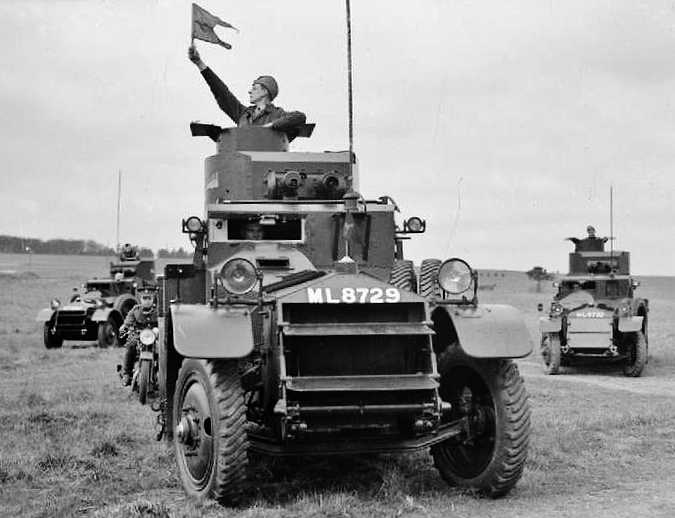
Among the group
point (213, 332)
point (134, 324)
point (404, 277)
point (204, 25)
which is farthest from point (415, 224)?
point (134, 324)

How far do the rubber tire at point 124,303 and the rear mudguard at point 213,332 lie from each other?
731 inches

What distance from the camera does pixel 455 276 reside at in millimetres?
7270

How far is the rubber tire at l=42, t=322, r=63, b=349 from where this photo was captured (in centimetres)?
2444

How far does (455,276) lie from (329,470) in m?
1.97

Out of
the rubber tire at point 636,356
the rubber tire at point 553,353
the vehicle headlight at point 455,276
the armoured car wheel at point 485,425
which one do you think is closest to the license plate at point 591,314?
the rubber tire at point 553,353

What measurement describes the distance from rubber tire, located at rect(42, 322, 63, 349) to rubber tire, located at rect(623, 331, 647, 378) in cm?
1361

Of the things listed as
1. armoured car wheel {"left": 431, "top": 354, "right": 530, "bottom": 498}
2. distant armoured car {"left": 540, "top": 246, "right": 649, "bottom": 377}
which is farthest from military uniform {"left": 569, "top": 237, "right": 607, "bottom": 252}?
armoured car wheel {"left": 431, "top": 354, "right": 530, "bottom": 498}

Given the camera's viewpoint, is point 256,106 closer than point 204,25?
Yes

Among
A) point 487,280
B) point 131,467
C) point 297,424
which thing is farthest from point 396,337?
point 487,280

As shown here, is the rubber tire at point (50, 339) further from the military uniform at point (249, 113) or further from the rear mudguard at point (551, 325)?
the military uniform at point (249, 113)

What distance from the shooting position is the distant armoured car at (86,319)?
24.4 m

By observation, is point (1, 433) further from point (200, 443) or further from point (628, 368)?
point (628, 368)

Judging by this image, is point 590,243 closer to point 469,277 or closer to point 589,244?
point 589,244

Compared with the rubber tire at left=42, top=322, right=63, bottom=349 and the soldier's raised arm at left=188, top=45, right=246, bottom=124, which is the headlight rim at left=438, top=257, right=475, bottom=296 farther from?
the rubber tire at left=42, top=322, right=63, bottom=349
